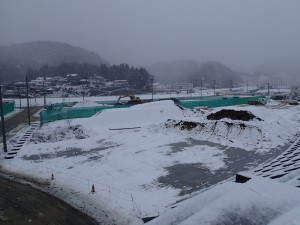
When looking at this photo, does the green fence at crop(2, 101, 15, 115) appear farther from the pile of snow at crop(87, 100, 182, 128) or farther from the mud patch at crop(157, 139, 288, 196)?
the mud patch at crop(157, 139, 288, 196)

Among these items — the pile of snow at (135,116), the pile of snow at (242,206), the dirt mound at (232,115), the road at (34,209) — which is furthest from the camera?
the pile of snow at (135,116)

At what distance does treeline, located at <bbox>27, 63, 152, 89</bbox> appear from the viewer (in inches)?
5379

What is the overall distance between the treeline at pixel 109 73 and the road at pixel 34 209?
123 meters

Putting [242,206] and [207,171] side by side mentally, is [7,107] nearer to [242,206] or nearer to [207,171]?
[207,171]

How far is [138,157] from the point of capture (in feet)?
63.5

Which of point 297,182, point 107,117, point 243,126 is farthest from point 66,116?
point 297,182

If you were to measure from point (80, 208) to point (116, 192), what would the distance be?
2.05m

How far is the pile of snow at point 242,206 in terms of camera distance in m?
5.88

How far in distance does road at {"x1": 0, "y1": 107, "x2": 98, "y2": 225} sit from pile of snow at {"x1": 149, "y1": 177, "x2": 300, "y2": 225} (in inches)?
205

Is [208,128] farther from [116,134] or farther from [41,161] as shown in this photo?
[41,161]

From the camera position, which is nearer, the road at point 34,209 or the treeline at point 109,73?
the road at point 34,209

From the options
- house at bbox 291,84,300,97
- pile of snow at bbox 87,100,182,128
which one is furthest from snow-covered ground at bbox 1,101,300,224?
house at bbox 291,84,300,97

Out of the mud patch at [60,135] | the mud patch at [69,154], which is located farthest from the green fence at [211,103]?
the mud patch at [69,154]

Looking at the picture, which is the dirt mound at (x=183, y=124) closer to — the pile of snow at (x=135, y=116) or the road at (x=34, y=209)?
the pile of snow at (x=135, y=116)
